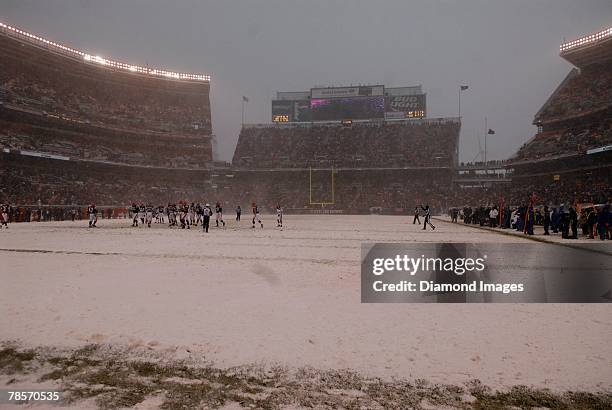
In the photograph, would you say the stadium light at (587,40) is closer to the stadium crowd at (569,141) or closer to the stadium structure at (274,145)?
the stadium structure at (274,145)

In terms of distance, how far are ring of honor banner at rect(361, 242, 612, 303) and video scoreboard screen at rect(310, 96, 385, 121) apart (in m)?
57.8

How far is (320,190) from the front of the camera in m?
58.8

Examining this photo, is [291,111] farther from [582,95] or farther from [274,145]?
[582,95]

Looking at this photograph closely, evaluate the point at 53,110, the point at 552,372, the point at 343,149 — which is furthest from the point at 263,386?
the point at 343,149

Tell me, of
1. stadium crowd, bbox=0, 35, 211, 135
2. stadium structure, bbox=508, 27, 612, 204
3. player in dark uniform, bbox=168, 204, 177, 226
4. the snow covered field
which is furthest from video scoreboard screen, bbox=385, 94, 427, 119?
the snow covered field

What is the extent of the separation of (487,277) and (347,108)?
62.4 metres

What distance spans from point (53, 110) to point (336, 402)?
54156mm

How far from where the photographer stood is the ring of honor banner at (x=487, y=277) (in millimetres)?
5926

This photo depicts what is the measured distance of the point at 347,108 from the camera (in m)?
66.2

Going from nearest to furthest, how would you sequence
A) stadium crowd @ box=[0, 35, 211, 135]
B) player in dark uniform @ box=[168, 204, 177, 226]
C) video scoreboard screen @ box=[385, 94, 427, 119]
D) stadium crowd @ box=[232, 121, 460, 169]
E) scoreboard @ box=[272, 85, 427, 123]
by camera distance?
player in dark uniform @ box=[168, 204, 177, 226] < stadium crowd @ box=[0, 35, 211, 135] < stadium crowd @ box=[232, 121, 460, 169] < video scoreboard screen @ box=[385, 94, 427, 119] < scoreboard @ box=[272, 85, 427, 123]

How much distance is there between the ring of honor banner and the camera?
5.93m

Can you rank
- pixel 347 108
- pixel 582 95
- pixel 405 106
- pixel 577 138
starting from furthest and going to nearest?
pixel 347 108 → pixel 405 106 → pixel 582 95 → pixel 577 138

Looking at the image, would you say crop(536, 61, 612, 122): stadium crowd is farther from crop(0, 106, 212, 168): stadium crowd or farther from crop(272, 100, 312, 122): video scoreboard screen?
crop(0, 106, 212, 168): stadium crowd

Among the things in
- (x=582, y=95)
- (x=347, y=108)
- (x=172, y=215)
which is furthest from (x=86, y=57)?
(x=582, y=95)
